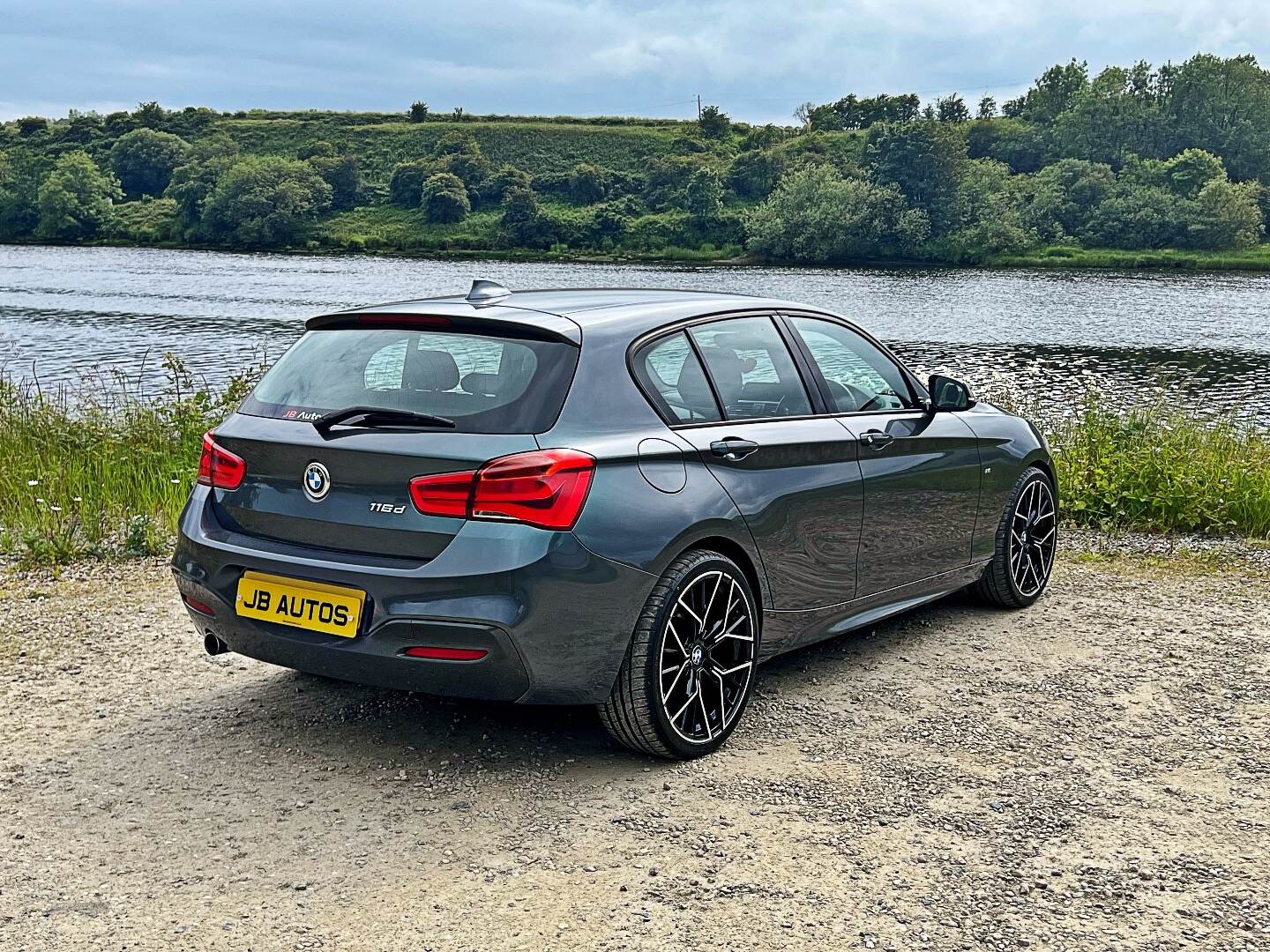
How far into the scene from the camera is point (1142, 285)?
2763 inches

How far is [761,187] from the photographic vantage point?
110m

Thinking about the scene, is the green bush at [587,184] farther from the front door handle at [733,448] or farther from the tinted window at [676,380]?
the front door handle at [733,448]

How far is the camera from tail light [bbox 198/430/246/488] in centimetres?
445

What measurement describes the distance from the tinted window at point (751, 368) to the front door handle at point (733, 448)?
136 mm

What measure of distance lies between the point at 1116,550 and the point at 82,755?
630 cm

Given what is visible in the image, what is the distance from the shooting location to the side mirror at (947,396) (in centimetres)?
590

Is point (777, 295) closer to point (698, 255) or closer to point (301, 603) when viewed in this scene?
point (698, 255)

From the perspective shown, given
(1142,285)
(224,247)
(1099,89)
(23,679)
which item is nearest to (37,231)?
(224,247)

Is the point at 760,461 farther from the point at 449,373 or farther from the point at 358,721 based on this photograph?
the point at 358,721

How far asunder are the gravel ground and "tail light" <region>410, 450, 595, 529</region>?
3.18 ft

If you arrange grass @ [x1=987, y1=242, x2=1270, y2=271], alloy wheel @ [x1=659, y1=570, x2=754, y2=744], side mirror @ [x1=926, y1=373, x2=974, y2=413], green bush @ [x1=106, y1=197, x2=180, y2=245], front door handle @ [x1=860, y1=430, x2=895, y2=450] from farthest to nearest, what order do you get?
green bush @ [x1=106, y1=197, x2=180, y2=245] < grass @ [x1=987, y1=242, x2=1270, y2=271] < side mirror @ [x1=926, y1=373, x2=974, y2=413] < front door handle @ [x1=860, y1=430, x2=895, y2=450] < alloy wheel @ [x1=659, y1=570, x2=754, y2=744]

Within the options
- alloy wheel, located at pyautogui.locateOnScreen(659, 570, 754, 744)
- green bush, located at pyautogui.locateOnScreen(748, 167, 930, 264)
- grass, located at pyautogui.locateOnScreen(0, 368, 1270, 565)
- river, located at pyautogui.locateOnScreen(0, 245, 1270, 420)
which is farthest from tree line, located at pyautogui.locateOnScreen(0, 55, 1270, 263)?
alloy wheel, located at pyautogui.locateOnScreen(659, 570, 754, 744)

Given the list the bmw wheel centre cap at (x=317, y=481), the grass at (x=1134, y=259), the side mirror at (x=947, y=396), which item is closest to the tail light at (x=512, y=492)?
the bmw wheel centre cap at (x=317, y=481)

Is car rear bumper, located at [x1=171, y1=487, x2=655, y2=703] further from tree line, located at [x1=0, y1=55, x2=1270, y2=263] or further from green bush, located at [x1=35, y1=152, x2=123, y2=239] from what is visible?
green bush, located at [x1=35, y1=152, x2=123, y2=239]
